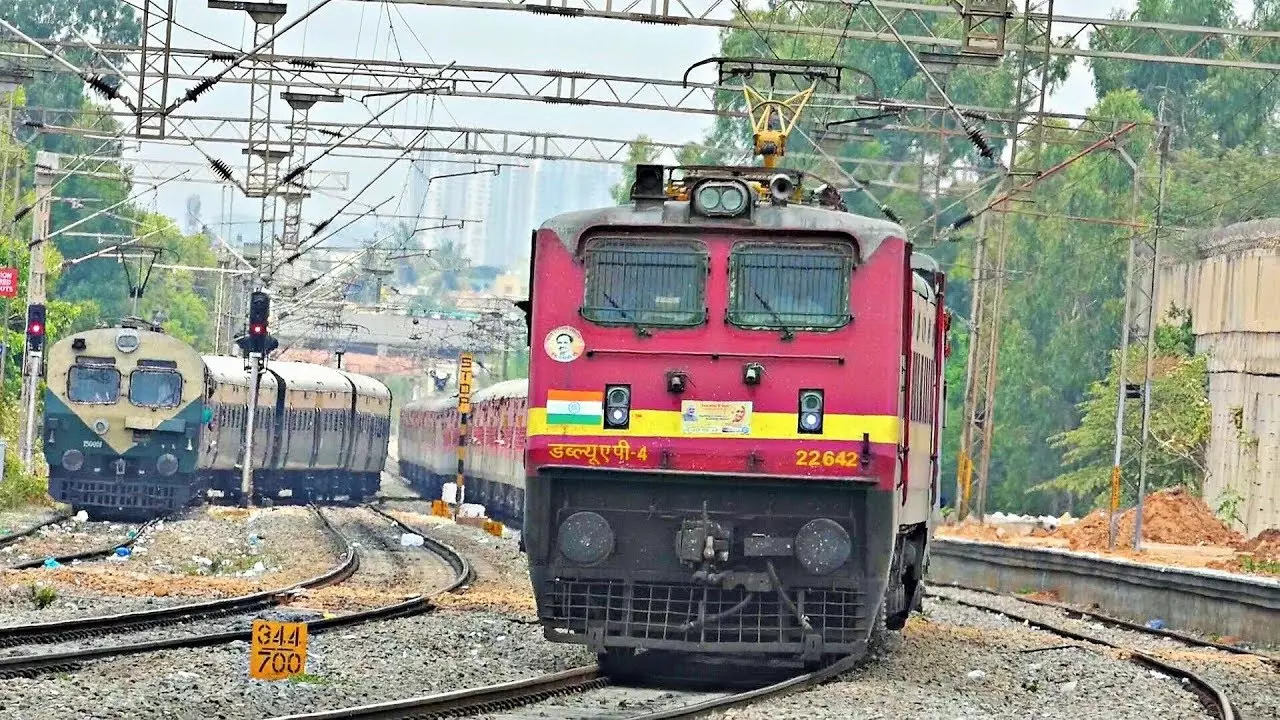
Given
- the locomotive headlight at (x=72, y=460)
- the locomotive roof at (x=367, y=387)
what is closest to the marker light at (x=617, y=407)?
the locomotive headlight at (x=72, y=460)

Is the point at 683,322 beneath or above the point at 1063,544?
above

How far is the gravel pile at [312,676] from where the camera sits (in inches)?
455

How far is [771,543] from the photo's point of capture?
14125 millimetres

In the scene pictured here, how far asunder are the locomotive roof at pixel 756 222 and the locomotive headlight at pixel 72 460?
22093mm

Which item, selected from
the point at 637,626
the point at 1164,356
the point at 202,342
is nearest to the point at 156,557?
the point at 637,626

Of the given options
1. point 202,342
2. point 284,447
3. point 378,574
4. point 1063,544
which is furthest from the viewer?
point 202,342

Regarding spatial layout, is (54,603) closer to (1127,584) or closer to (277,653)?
(277,653)

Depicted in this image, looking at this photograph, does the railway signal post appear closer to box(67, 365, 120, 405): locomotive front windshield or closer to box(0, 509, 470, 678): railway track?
box(67, 365, 120, 405): locomotive front windshield

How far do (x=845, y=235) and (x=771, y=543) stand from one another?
207 centimetres

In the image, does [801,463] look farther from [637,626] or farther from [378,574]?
[378,574]

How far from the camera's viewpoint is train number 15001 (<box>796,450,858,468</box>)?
45.9ft

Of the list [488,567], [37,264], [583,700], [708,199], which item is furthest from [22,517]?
[583,700]

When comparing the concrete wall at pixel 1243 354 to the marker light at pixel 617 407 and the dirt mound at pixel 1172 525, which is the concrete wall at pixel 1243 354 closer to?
the dirt mound at pixel 1172 525

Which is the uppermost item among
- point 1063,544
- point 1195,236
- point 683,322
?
point 1195,236
